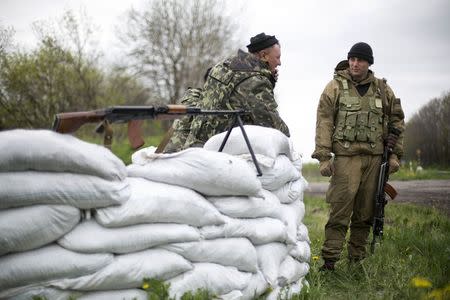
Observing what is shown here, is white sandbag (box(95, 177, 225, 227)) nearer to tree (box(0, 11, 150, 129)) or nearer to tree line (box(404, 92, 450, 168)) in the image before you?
tree line (box(404, 92, 450, 168))

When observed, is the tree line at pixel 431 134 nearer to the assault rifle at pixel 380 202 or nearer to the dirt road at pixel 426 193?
the dirt road at pixel 426 193

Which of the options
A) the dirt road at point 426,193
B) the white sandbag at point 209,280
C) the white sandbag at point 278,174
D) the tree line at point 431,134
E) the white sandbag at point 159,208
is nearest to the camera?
the white sandbag at point 159,208

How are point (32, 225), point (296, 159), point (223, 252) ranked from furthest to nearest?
1. point (296, 159)
2. point (223, 252)
3. point (32, 225)

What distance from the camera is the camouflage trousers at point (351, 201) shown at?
485 cm

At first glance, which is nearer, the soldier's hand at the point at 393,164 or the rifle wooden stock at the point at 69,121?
the rifle wooden stock at the point at 69,121

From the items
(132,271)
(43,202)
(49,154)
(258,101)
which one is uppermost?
(258,101)

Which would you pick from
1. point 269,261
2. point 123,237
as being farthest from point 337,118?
Result: point 123,237

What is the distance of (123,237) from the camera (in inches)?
104

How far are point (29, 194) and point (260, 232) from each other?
1.47 metres

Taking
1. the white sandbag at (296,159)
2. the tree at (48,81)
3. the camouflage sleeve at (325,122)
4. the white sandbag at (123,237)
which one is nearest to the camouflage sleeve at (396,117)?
the camouflage sleeve at (325,122)

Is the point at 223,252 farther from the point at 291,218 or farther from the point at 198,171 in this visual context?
the point at 291,218

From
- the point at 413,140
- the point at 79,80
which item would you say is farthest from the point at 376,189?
the point at 79,80

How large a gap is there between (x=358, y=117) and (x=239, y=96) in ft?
4.31

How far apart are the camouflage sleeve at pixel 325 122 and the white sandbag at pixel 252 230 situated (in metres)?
1.47
